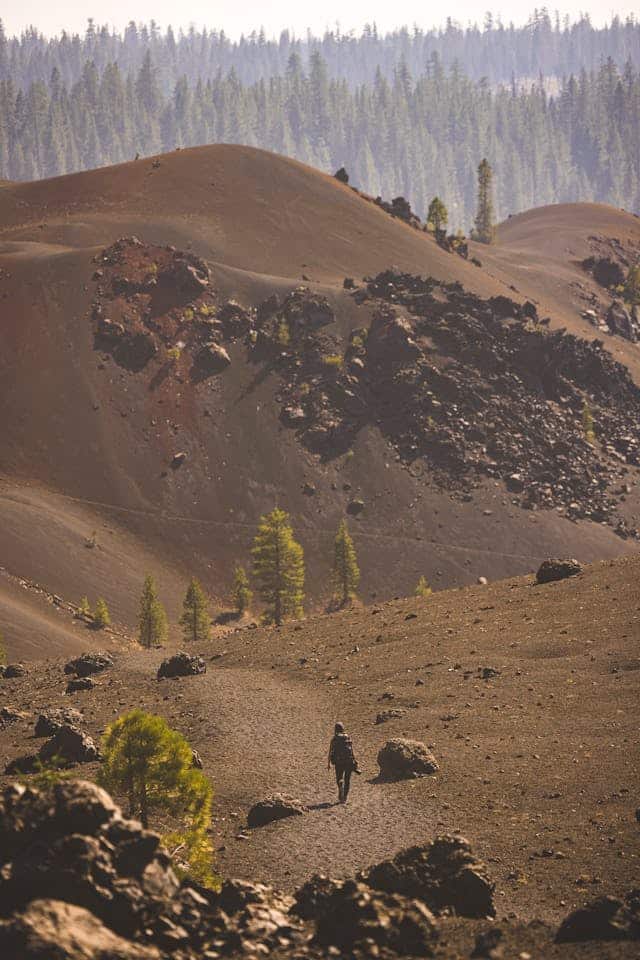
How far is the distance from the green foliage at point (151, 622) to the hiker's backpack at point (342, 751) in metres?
47.4

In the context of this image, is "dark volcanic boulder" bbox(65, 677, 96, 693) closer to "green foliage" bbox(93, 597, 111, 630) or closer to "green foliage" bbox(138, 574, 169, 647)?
"green foliage" bbox(138, 574, 169, 647)

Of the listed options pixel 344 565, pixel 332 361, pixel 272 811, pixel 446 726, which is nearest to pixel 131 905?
pixel 272 811

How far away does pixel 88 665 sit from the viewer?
47594mm

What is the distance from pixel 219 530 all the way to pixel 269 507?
18.4ft

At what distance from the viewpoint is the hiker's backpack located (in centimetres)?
2767

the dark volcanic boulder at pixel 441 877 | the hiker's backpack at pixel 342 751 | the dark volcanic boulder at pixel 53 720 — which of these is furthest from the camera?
the dark volcanic boulder at pixel 53 720

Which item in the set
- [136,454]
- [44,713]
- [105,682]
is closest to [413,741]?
[44,713]

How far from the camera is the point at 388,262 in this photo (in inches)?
5492

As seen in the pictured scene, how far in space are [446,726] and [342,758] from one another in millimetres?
7374

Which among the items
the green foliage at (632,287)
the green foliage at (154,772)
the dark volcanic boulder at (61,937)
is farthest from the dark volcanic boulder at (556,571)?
the green foliage at (632,287)

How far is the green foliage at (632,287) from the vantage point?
175500mm

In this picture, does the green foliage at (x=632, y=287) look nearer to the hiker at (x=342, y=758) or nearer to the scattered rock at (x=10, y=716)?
the scattered rock at (x=10, y=716)

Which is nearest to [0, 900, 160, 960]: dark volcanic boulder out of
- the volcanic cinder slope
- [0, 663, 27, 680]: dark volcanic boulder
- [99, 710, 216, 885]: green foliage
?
→ [99, 710, 216, 885]: green foliage

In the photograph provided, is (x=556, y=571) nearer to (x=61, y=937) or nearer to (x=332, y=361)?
(x=61, y=937)
